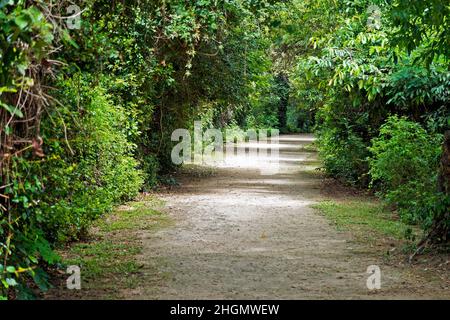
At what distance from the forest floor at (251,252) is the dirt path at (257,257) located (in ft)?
0.04

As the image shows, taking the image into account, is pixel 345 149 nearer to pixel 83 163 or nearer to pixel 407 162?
pixel 407 162

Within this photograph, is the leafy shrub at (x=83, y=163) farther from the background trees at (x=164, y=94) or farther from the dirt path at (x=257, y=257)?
the dirt path at (x=257, y=257)

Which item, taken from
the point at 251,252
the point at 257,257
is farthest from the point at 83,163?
the point at 257,257

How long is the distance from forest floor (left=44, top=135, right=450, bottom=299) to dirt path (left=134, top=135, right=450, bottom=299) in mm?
14

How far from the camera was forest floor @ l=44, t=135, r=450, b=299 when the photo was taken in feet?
24.7

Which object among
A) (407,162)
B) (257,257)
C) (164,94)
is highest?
(164,94)

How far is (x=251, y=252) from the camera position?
9711 millimetres

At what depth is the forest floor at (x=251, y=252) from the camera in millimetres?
7531

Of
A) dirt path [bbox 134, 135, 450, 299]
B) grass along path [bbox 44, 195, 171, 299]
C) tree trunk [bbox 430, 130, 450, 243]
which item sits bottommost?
dirt path [bbox 134, 135, 450, 299]

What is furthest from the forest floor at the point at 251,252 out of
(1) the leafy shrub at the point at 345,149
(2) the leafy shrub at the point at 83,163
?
(1) the leafy shrub at the point at 345,149

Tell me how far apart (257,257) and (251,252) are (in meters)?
0.37

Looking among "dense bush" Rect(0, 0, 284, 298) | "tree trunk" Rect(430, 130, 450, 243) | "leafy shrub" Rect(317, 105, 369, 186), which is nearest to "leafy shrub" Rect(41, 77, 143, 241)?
"dense bush" Rect(0, 0, 284, 298)

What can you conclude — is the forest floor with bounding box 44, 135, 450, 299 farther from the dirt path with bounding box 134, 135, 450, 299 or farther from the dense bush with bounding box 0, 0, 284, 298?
the dense bush with bounding box 0, 0, 284, 298

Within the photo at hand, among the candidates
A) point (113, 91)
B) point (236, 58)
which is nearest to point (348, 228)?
point (113, 91)
